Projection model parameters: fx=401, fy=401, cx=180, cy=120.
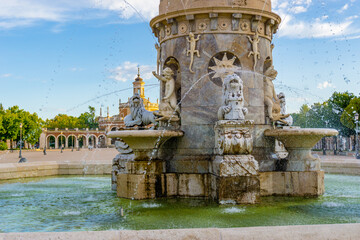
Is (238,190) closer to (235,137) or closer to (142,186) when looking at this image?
(235,137)

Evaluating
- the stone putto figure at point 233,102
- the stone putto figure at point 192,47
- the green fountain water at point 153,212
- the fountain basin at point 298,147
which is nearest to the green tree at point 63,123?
the green fountain water at point 153,212

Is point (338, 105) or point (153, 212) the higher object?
point (338, 105)

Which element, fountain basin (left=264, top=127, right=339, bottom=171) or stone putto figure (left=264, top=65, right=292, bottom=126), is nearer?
fountain basin (left=264, top=127, right=339, bottom=171)

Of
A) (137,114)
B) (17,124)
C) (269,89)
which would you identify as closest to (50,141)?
(17,124)

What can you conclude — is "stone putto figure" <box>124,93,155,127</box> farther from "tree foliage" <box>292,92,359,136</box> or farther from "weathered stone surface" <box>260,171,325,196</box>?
"tree foliage" <box>292,92,359,136</box>

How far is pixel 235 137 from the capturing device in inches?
298

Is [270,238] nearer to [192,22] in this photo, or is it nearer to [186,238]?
[186,238]

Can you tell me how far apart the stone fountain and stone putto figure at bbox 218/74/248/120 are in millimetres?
19

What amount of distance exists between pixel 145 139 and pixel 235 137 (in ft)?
6.23

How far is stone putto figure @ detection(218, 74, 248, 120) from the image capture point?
25.3 ft

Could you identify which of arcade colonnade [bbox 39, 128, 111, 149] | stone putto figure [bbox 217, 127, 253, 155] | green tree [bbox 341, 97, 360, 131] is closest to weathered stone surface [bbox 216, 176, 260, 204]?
stone putto figure [bbox 217, 127, 253, 155]

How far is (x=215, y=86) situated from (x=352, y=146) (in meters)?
55.8

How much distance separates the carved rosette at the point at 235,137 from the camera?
7.54 metres

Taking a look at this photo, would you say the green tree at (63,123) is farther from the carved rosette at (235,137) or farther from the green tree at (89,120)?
the carved rosette at (235,137)
